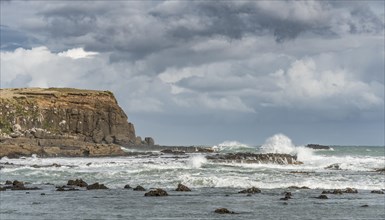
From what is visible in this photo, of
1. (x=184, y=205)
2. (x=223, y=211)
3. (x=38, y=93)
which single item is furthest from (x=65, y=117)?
(x=223, y=211)

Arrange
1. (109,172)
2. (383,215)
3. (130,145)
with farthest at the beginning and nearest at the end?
(130,145)
(109,172)
(383,215)

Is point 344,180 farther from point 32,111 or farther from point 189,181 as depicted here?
point 32,111

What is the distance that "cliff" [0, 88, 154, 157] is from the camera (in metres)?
127

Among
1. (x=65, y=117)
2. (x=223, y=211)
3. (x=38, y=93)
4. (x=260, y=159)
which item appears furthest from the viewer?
(x=38, y=93)

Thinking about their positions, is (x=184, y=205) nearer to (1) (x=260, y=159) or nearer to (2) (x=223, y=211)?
(2) (x=223, y=211)

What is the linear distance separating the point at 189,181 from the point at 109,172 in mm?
11539

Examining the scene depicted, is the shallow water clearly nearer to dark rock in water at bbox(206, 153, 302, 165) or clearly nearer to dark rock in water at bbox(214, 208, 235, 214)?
dark rock in water at bbox(214, 208, 235, 214)

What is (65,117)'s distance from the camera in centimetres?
13712

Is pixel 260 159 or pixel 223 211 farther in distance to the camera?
pixel 260 159

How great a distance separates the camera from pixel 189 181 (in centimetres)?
4769

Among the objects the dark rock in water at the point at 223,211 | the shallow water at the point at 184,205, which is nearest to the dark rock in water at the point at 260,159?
the shallow water at the point at 184,205

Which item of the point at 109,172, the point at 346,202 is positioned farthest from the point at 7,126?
the point at 346,202

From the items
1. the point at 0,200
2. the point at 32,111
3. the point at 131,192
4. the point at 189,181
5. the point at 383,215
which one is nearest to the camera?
the point at 383,215

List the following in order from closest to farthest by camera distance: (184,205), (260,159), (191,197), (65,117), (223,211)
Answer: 1. (223,211)
2. (184,205)
3. (191,197)
4. (260,159)
5. (65,117)
